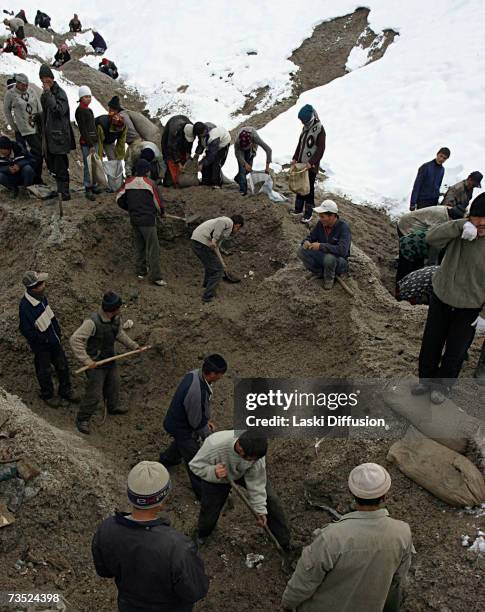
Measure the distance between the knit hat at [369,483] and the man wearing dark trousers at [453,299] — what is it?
200 centimetres

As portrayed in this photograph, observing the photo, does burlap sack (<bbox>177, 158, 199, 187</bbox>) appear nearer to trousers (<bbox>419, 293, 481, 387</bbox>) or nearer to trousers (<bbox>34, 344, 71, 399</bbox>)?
trousers (<bbox>34, 344, 71, 399</bbox>)

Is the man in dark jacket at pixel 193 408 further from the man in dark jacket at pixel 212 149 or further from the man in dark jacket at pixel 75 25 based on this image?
the man in dark jacket at pixel 75 25

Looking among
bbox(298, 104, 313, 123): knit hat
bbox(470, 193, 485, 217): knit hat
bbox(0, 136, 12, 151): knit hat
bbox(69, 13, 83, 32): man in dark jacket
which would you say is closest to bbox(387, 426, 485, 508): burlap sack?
bbox(470, 193, 485, 217): knit hat

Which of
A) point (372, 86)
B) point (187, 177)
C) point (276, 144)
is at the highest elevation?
point (372, 86)

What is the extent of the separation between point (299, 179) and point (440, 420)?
16.2 feet

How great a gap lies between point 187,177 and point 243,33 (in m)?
13.5

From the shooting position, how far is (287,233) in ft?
28.8

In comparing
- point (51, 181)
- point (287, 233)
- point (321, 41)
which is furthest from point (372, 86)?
point (51, 181)

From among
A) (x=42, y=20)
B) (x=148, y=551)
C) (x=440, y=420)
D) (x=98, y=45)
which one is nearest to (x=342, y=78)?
(x=98, y=45)

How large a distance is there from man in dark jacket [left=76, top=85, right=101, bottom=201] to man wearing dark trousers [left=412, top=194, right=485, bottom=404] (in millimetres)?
6285

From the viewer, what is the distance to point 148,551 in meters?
2.84

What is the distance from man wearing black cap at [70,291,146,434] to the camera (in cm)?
580

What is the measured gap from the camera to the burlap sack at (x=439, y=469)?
4172mm

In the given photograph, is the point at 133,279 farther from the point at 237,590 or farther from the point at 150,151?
the point at 237,590
